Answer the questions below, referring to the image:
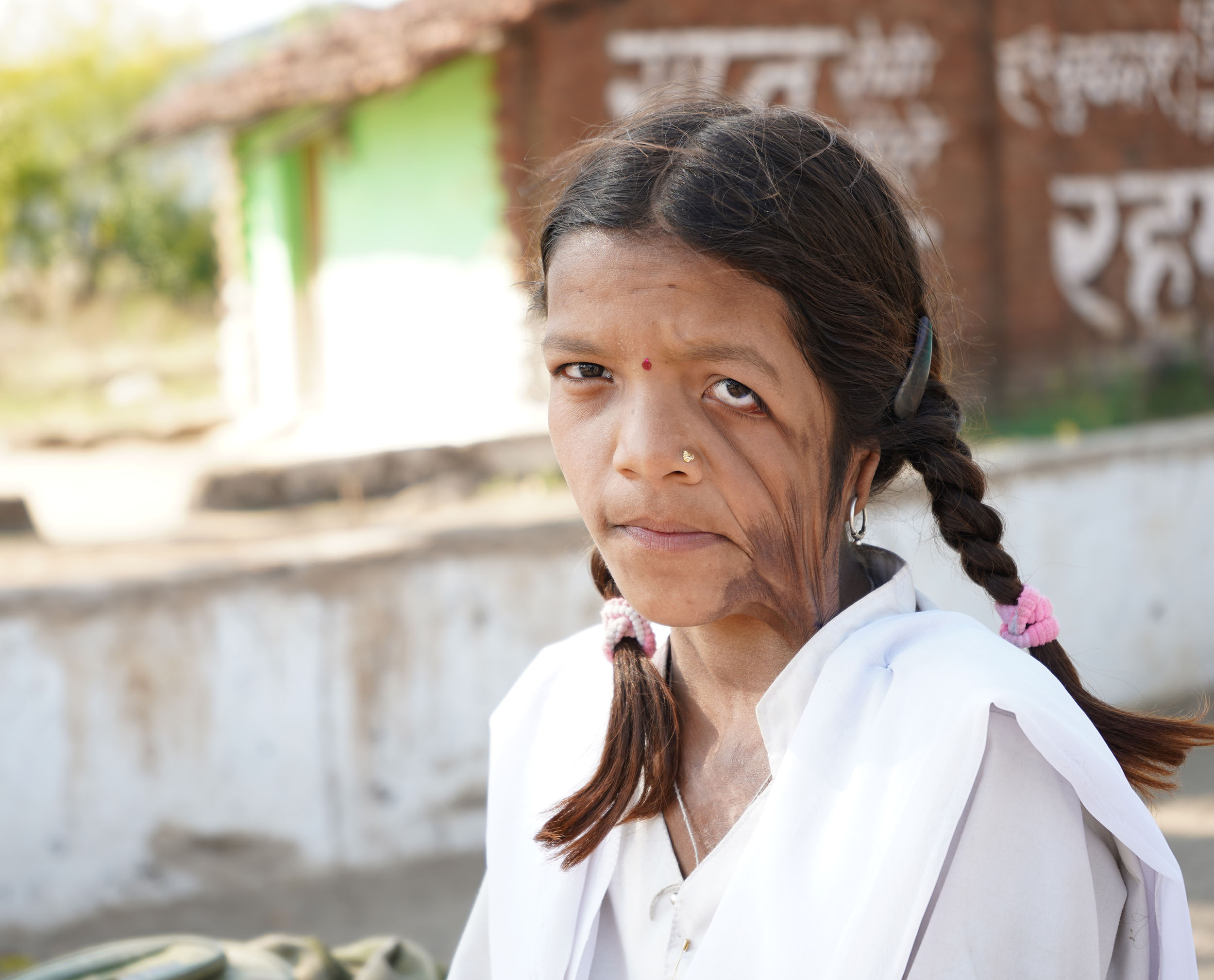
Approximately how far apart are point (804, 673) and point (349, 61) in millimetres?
8727

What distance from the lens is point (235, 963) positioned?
6.33ft

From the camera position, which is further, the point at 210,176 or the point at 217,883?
the point at 210,176

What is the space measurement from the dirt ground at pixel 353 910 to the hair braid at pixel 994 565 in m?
2.56

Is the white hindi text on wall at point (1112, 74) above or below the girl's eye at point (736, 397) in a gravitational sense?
above

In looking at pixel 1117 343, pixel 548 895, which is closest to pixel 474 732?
pixel 548 895

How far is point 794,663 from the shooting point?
133cm

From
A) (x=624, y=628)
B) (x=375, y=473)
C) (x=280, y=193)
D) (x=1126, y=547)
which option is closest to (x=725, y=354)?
(x=624, y=628)

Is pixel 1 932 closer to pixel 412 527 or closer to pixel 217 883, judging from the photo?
pixel 217 883

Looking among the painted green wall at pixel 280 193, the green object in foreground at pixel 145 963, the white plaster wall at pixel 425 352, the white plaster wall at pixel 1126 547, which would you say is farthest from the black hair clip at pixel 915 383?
the painted green wall at pixel 280 193

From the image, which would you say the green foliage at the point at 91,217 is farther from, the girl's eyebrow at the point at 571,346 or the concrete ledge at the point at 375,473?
the girl's eyebrow at the point at 571,346

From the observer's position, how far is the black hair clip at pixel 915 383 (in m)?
1.35

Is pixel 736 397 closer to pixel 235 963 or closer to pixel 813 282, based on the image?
pixel 813 282

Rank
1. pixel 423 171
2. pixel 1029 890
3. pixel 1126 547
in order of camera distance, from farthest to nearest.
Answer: pixel 423 171
pixel 1126 547
pixel 1029 890

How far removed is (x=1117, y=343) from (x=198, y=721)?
8.52m
